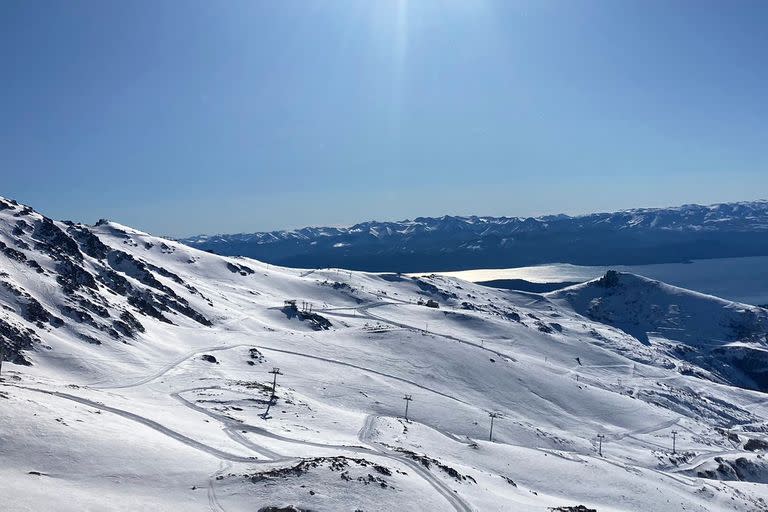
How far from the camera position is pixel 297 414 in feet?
223

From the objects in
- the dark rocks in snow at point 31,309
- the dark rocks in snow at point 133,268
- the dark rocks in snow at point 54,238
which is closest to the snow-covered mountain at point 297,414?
the dark rocks in snow at point 31,309

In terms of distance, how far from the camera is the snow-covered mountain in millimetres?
37250

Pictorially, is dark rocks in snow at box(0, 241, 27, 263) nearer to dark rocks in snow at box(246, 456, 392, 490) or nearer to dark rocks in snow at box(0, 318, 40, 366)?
dark rocks in snow at box(0, 318, 40, 366)

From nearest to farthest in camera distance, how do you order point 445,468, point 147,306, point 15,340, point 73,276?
point 445,468, point 15,340, point 73,276, point 147,306

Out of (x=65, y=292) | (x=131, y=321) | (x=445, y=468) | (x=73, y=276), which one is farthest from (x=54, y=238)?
(x=445, y=468)

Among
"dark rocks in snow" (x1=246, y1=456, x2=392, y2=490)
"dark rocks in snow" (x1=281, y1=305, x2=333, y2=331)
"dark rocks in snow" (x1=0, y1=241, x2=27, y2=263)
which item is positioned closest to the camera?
"dark rocks in snow" (x1=246, y1=456, x2=392, y2=490)

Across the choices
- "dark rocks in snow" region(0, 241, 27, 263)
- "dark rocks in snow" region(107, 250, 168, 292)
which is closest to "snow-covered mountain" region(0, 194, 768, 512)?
"dark rocks in snow" region(0, 241, 27, 263)

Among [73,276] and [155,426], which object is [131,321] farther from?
[155,426]

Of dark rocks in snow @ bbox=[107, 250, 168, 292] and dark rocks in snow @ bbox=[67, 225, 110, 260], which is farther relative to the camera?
dark rocks in snow @ bbox=[67, 225, 110, 260]

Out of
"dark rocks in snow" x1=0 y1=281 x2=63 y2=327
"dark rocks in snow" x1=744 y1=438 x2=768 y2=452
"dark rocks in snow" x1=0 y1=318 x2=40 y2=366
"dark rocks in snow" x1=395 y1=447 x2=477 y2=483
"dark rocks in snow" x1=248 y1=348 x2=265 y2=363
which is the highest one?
"dark rocks in snow" x1=0 y1=281 x2=63 y2=327

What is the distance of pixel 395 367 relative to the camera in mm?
118000

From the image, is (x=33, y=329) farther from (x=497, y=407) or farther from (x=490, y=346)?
(x=490, y=346)

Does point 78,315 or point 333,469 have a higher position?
point 78,315

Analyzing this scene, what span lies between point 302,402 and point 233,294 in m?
129
